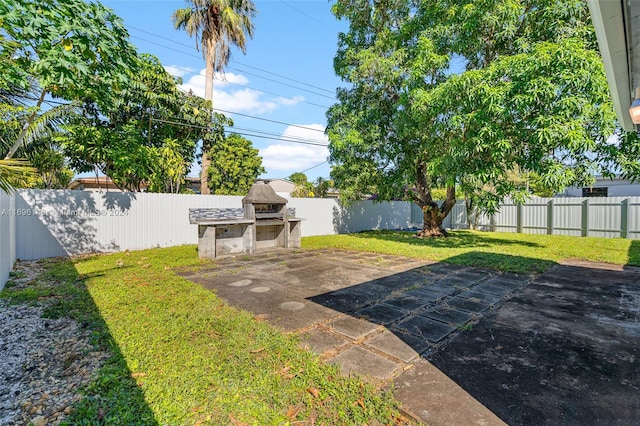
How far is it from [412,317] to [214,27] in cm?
1377

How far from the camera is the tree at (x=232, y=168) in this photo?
1553cm

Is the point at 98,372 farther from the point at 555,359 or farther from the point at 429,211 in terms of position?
the point at 429,211

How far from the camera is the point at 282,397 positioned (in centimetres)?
196

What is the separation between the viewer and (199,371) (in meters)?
2.23

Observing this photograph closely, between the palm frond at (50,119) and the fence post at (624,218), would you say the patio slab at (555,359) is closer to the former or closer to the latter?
the fence post at (624,218)

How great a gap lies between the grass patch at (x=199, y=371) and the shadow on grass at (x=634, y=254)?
7.28 m

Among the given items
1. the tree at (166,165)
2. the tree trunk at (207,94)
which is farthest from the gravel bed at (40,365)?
the tree trunk at (207,94)

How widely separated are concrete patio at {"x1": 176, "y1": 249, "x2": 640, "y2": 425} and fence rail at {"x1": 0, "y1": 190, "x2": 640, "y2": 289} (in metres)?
3.39

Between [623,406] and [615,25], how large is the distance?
2234 mm

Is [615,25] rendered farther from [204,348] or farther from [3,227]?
[3,227]

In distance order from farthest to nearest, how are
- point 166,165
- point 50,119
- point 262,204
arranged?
1. point 166,165
2. point 262,204
3. point 50,119

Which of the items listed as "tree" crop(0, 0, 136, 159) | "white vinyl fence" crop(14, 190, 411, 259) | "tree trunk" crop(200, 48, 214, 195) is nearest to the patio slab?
"tree" crop(0, 0, 136, 159)

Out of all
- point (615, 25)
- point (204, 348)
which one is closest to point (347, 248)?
point (204, 348)

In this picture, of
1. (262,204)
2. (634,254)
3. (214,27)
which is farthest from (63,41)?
(634,254)
